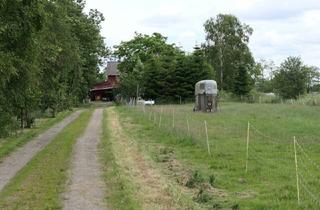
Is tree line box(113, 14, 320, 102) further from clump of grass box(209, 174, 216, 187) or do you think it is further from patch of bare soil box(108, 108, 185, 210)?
clump of grass box(209, 174, 216, 187)

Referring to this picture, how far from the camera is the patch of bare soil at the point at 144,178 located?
1170 cm

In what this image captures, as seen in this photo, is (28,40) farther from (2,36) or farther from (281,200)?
(281,200)

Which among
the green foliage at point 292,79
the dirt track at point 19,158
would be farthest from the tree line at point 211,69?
the dirt track at point 19,158

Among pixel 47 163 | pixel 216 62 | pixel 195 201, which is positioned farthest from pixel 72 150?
pixel 216 62

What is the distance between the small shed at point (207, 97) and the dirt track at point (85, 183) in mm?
29662

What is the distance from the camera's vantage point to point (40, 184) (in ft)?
47.3

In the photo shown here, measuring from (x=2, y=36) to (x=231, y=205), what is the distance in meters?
13.2

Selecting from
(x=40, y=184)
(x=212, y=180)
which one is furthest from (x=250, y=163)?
(x=40, y=184)

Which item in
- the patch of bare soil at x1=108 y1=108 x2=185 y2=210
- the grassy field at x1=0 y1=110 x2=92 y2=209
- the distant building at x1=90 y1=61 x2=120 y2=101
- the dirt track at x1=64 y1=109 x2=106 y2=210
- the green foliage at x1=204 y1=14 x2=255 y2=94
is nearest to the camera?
the patch of bare soil at x1=108 y1=108 x2=185 y2=210

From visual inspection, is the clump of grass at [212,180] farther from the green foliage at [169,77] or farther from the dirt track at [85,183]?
the green foliage at [169,77]

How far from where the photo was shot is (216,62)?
96.2 m

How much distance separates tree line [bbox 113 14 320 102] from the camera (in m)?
82.9

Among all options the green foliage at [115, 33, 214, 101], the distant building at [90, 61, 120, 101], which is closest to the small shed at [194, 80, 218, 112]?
the green foliage at [115, 33, 214, 101]

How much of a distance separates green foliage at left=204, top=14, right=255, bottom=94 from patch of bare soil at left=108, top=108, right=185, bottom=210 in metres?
72.5
